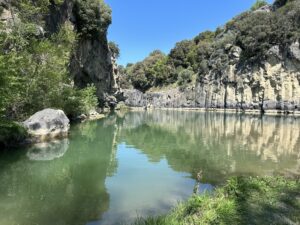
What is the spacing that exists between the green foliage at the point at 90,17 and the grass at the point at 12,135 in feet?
102

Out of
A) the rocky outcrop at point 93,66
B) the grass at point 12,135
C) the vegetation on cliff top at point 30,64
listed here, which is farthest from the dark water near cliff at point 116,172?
the rocky outcrop at point 93,66

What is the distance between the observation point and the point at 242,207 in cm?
787

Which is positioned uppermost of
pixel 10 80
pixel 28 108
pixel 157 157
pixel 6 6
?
pixel 6 6

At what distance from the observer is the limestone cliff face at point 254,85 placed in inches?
2458

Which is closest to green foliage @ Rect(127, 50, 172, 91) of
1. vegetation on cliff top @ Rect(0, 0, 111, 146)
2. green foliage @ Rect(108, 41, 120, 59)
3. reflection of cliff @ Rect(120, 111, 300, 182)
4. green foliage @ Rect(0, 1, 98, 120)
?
green foliage @ Rect(108, 41, 120, 59)

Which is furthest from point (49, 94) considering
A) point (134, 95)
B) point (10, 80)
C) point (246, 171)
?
point (134, 95)

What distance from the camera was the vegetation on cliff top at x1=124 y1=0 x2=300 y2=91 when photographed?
212 ft

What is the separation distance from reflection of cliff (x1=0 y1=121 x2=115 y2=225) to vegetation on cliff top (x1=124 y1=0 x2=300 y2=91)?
187 ft

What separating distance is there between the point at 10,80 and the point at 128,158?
7.58 m

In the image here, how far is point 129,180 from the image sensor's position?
13109mm

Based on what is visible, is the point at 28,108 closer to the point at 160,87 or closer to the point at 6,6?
the point at 6,6

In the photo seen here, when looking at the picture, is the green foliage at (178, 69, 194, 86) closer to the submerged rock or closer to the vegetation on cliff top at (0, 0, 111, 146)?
the vegetation on cliff top at (0, 0, 111, 146)

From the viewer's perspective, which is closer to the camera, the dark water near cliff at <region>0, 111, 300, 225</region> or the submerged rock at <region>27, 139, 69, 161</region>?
the dark water near cliff at <region>0, 111, 300, 225</region>

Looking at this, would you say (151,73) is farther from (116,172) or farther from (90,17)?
(116,172)
